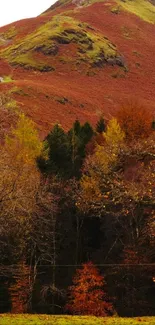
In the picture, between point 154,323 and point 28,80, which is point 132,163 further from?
point 28,80

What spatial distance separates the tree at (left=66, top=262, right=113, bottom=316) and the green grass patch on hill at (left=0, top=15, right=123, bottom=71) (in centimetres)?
5638

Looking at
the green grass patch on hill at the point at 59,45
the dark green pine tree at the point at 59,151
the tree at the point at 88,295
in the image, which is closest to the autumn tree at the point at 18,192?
the dark green pine tree at the point at 59,151

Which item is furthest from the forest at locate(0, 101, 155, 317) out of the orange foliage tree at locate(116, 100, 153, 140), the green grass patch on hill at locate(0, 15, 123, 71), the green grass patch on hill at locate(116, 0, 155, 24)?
the green grass patch on hill at locate(116, 0, 155, 24)

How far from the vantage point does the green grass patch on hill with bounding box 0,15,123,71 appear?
87062 mm

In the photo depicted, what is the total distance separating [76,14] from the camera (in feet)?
366

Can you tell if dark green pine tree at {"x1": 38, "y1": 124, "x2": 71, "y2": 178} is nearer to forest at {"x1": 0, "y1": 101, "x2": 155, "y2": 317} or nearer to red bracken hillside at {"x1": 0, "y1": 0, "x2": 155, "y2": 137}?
forest at {"x1": 0, "y1": 101, "x2": 155, "y2": 317}

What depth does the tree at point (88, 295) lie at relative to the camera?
3206 cm

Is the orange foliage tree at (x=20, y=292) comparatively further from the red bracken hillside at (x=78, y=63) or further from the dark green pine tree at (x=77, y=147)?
the red bracken hillside at (x=78, y=63)

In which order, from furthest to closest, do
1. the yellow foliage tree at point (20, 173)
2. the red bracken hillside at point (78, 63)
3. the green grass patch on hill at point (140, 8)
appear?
the green grass patch on hill at point (140, 8)
the red bracken hillside at point (78, 63)
the yellow foliage tree at point (20, 173)

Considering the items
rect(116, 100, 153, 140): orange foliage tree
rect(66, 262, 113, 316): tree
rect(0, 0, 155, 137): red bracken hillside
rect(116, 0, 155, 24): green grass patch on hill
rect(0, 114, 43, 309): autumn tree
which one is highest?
rect(116, 0, 155, 24): green grass patch on hill

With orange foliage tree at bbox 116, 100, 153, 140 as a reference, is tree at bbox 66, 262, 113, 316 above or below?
below

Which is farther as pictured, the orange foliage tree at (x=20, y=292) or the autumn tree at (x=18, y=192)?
the orange foliage tree at (x=20, y=292)

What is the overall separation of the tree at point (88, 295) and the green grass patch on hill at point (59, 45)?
56383mm

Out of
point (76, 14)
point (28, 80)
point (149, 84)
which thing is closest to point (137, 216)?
point (28, 80)
